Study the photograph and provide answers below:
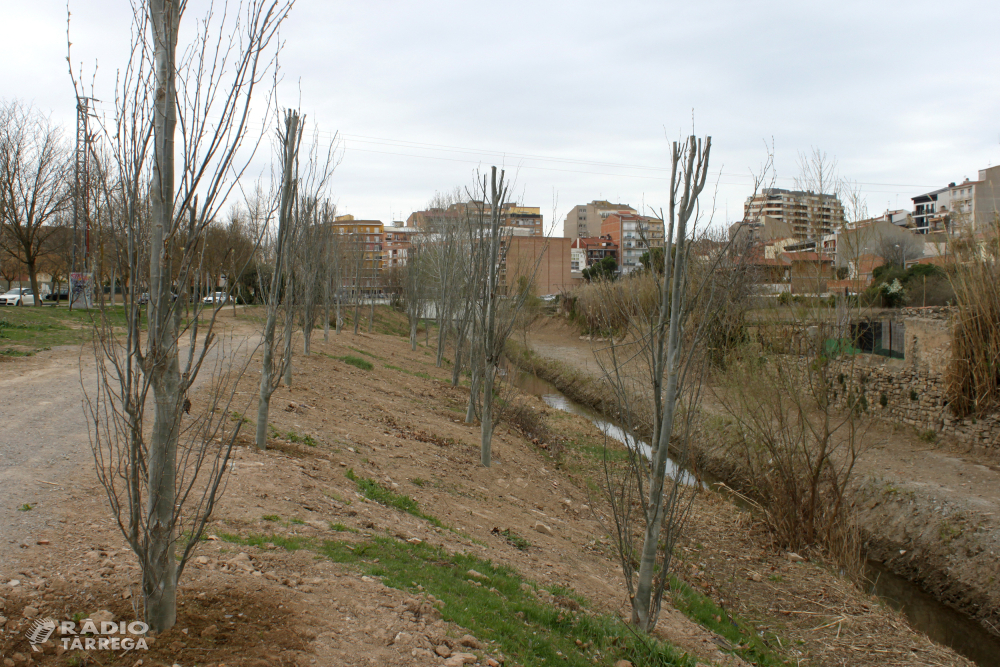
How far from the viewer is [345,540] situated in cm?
539

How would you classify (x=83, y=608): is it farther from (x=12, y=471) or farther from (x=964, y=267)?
(x=964, y=267)

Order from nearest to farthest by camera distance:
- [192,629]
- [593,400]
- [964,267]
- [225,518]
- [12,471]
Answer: [192,629] < [225,518] < [12,471] < [964,267] < [593,400]

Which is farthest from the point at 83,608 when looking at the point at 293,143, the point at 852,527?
the point at 852,527

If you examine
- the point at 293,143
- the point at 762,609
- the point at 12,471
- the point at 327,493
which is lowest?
the point at 762,609

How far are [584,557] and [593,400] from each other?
13.5m

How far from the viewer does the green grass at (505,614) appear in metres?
4.30

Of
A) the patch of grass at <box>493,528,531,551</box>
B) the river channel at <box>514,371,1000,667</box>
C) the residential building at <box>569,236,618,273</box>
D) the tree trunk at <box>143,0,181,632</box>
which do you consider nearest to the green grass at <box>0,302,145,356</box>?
the patch of grass at <box>493,528,531,551</box>

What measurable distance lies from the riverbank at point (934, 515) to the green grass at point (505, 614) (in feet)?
10.00

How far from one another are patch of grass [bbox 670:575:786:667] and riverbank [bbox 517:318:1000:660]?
253cm

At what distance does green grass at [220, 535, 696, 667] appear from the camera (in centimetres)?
430

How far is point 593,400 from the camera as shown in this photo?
68.1 ft

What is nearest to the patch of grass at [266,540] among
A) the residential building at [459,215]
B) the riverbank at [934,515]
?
the riverbank at [934,515]

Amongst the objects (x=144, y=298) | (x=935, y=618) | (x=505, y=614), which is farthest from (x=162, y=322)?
(x=935, y=618)

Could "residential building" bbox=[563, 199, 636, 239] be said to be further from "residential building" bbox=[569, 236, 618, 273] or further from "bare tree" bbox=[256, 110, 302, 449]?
"bare tree" bbox=[256, 110, 302, 449]
